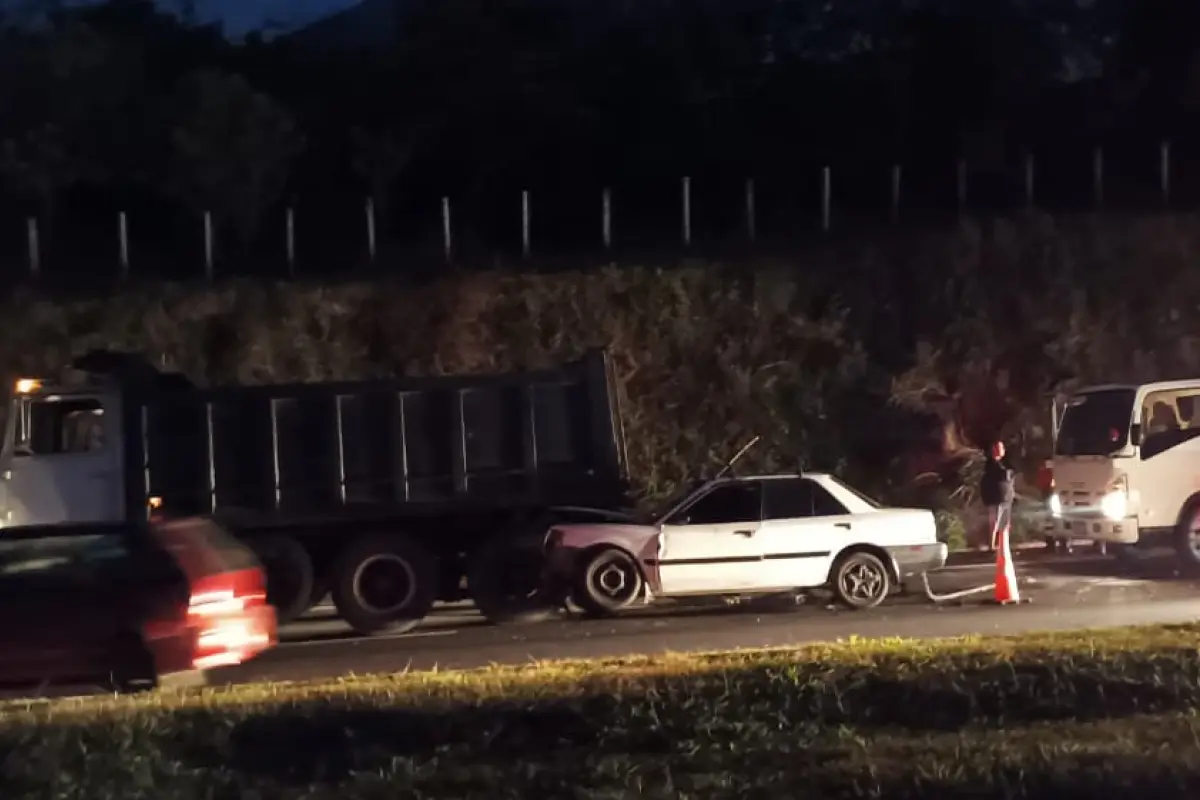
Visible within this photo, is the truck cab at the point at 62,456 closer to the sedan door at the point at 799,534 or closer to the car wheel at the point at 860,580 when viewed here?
the sedan door at the point at 799,534

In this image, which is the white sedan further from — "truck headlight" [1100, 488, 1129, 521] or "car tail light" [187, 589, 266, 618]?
"car tail light" [187, 589, 266, 618]

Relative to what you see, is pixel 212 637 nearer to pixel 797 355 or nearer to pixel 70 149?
pixel 797 355

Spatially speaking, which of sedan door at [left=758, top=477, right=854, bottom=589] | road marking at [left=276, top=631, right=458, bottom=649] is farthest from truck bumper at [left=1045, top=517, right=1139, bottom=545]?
road marking at [left=276, top=631, right=458, bottom=649]

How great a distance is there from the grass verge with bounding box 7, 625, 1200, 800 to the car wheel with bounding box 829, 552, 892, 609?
588 centimetres

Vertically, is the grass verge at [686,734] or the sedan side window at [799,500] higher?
the sedan side window at [799,500]

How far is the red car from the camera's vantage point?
37.9 feet

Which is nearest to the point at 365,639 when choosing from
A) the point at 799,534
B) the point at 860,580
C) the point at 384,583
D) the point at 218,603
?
the point at 384,583

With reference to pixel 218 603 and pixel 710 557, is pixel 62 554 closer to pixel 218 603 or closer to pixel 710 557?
pixel 218 603

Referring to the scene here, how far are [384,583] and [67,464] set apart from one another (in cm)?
340

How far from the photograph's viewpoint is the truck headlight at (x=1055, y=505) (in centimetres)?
1830

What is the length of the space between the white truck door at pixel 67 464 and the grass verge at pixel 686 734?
631 centimetres

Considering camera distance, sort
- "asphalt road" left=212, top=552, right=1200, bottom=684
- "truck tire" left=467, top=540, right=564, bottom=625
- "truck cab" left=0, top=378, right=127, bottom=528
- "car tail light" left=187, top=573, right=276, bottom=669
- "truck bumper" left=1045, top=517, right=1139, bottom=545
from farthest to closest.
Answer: "truck bumper" left=1045, top=517, right=1139, bottom=545 → "truck tire" left=467, top=540, right=564, bottom=625 → "truck cab" left=0, top=378, right=127, bottom=528 → "asphalt road" left=212, top=552, right=1200, bottom=684 → "car tail light" left=187, top=573, right=276, bottom=669

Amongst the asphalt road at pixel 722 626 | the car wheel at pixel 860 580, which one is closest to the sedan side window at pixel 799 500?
the car wheel at pixel 860 580

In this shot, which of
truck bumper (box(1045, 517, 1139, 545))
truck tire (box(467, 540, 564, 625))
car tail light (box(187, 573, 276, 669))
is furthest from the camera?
truck bumper (box(1045, 517, 1139, 545))
